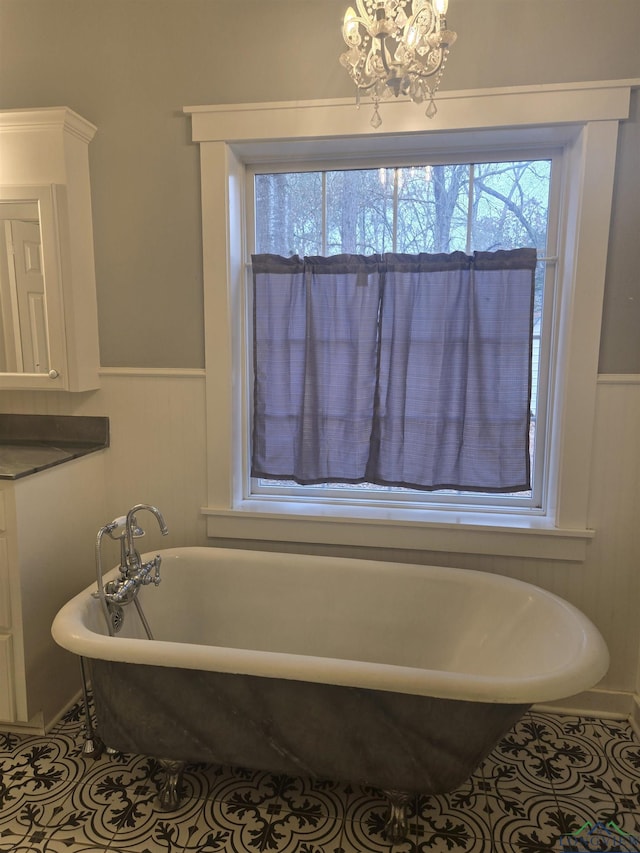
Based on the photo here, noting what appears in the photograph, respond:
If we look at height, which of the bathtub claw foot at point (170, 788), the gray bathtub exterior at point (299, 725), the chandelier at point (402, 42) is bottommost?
the bathtub claw foot at point (170, 788)

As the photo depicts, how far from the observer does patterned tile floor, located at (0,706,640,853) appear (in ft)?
4.62

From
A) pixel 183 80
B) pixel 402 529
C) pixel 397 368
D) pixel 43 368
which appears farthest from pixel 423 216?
pixel 43 368

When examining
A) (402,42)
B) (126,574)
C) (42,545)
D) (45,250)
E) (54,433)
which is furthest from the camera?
(54,433)

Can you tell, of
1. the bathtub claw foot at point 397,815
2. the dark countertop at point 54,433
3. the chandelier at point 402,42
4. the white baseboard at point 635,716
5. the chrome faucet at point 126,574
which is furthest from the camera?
the dark countertop at point 54,433

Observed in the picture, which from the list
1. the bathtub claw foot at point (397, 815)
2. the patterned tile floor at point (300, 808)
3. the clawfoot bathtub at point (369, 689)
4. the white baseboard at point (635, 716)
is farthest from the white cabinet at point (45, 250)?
the white baseboard at point (635, 716)

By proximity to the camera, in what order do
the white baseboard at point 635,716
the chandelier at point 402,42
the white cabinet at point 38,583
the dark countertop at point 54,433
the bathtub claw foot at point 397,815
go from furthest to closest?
the dark countertop at point 54,433
the white baseboard at point 635,716
the white cabinet at point 38,583
the bathtub claw foot at point 397,815
the chandelier at point 402,42

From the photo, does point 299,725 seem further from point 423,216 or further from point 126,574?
point 423,216

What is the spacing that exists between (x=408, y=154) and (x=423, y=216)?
24cm

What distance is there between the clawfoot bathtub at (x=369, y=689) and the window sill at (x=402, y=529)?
182 mm

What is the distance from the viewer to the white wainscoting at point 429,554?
6.09 feet

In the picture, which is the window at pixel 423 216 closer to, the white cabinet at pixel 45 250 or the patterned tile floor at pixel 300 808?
the white cabinet at pixel 45 250

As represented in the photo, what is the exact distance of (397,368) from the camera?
2.01 metres

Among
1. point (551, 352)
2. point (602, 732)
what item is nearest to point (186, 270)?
point (551, 352)

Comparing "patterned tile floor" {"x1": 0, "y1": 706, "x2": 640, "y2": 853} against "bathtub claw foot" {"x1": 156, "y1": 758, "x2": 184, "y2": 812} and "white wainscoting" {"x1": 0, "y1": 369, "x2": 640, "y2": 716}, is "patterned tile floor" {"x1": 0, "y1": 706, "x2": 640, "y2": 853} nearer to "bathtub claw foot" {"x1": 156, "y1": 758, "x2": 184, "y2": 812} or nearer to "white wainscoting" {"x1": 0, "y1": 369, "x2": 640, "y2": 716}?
"bathtub claw foot" {"x1": 156, "y1": 758, "x2": 184, "y2": 812}
